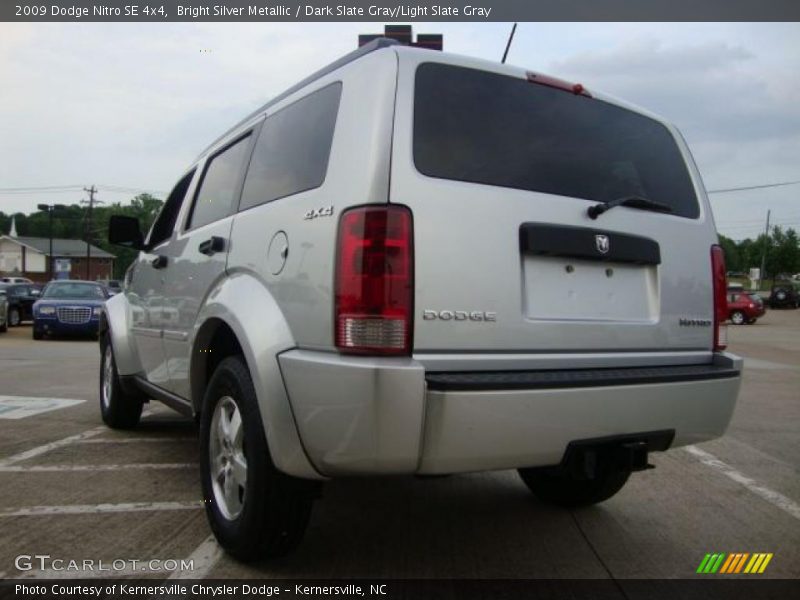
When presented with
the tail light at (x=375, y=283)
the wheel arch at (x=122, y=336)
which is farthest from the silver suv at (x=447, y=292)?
the wheel arch at (x=122, y=336)

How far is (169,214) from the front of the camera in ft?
16.0

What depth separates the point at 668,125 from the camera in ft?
11.5

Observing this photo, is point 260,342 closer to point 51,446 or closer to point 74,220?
point 51,446

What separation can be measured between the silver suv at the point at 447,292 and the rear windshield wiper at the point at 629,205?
1 centimetres

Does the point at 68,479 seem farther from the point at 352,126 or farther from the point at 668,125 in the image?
the point at 668,125

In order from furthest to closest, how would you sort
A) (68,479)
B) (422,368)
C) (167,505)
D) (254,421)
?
(68,479) → (167,505) → (254,421) → (422,368)

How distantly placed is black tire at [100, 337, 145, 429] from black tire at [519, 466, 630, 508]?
123 inches

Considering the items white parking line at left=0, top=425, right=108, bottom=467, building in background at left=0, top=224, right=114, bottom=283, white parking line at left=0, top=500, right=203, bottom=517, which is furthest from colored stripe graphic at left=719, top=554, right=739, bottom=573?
building in background at left=0, top=224, right=114, bottom=283

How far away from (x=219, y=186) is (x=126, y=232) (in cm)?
145

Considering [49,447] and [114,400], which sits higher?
[114,400]

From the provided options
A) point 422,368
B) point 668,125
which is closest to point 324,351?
point 422,368

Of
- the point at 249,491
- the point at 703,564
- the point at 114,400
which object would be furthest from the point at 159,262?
the point at 703,564

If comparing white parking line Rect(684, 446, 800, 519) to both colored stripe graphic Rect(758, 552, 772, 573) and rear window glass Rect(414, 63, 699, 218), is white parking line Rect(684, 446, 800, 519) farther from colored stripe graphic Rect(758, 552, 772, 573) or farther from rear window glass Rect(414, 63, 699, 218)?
rear window glass Rect(414, 63, 699, 218)

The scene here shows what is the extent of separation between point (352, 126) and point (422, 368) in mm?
941
